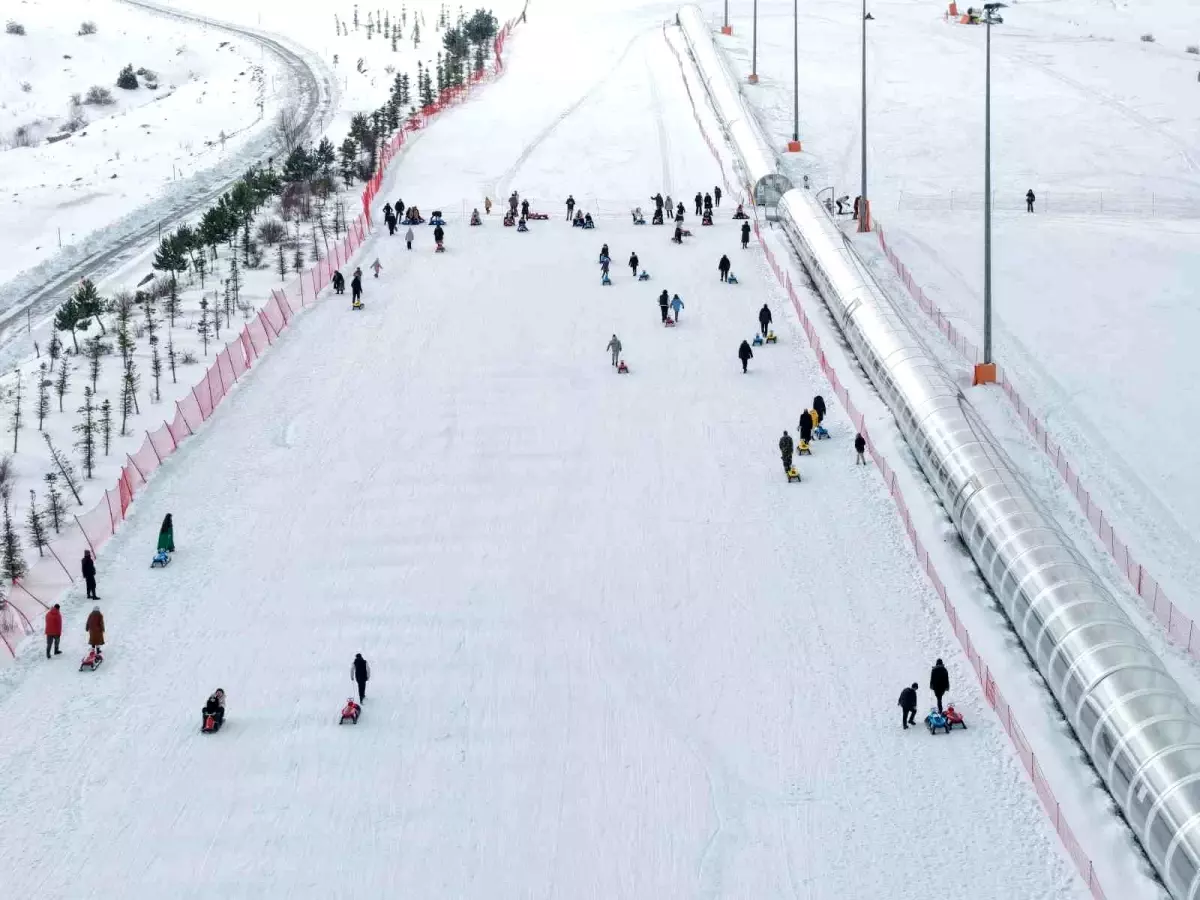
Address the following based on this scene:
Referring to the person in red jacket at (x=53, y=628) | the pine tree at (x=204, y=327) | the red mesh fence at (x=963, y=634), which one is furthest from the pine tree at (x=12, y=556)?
the red mesh fence at (x=963, y=634)

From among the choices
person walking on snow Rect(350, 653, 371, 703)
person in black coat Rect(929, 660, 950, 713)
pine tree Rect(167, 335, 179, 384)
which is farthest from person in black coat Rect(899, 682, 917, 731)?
pine tree Rect(167, 335, 179, 384)

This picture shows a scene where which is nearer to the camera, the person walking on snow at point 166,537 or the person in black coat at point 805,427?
the person walking on snow at point 166,537

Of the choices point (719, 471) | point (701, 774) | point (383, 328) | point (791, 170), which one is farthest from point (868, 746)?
point (791, 170)

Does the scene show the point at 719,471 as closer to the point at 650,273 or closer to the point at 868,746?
the point at 868,746

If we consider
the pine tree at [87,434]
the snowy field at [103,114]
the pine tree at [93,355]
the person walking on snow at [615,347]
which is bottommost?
the pine tree at [87,434]

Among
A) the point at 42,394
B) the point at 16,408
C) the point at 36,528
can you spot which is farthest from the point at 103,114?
the point at 36,528

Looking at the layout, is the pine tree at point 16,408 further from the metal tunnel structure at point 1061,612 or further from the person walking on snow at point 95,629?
the metal tunnel structure at point 1061,612

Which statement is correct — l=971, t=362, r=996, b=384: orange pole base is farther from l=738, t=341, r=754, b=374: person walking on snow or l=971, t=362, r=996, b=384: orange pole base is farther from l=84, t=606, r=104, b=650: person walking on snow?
l=84, t=606, r=104, b=650: person walking on snow
